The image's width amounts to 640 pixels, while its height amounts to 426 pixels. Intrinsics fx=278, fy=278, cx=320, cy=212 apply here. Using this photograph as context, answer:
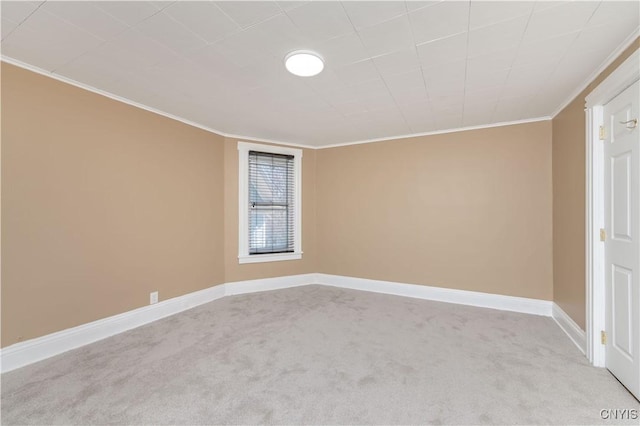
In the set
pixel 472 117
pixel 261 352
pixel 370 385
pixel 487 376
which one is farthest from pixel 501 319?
pixel 261 352

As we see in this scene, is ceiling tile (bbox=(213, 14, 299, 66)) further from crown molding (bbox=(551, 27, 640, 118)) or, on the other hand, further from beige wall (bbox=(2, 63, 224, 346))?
crown molding (bbox=(551, 27, 640, 118))

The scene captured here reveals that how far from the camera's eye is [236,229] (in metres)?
4.34

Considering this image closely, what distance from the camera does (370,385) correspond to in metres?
2.02

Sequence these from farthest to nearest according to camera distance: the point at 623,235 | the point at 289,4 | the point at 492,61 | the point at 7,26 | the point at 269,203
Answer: the point at 269,203, the point at 492,61, the point at 623,235, the point at 7,26, the point at 289,4

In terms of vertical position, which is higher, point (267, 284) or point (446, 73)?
point (446, 73)

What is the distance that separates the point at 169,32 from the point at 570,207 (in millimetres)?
3900

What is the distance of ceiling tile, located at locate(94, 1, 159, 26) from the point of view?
5.20ft

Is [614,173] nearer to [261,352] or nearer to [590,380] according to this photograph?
[590,380]

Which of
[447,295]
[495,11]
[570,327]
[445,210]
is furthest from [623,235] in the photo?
[447,295]

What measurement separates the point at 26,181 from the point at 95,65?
111cm

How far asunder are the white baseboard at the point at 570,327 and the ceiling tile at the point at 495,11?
8.94 feet

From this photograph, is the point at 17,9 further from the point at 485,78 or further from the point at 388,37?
the point at 485,78

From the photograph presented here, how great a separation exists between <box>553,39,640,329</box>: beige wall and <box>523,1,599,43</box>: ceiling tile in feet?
2.55

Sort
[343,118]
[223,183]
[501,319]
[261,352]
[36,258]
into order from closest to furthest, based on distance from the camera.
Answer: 1. [36,258]
2. [261,352]
3. [501,319]
4. [343,118]
5. [223,183]
